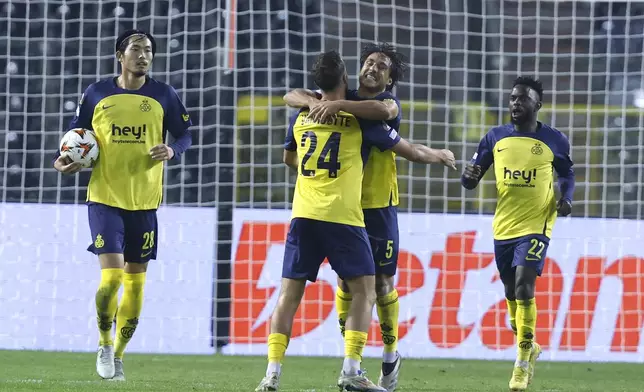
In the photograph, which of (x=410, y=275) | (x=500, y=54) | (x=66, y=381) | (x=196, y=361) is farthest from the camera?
(x=500, y=54)

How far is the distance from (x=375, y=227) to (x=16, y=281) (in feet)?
16.7

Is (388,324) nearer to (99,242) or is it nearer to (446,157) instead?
(446,157)

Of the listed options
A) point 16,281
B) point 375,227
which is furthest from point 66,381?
Result: point 16,281

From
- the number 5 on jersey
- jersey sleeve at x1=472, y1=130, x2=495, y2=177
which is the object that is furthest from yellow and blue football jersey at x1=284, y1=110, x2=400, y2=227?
jersey sleeve at x1=472, y1=130, x2=495, y2=177

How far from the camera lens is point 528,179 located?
8406 mm

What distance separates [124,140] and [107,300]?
0.93 meters

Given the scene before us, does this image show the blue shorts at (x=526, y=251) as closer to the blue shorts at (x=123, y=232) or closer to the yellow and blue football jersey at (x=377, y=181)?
the yellow and blue football jersey at (x=377, y=181)

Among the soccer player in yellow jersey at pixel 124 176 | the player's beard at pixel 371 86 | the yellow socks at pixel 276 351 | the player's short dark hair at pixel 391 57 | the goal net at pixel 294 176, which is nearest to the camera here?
the yellow socks at pixel 276 351

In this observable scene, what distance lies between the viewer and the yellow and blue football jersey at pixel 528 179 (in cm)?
836

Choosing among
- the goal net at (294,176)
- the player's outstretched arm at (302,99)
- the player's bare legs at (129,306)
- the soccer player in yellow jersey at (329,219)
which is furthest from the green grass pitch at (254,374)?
the player's outstretched arm at (302,99)

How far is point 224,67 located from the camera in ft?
38.4

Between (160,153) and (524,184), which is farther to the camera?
(524,184)

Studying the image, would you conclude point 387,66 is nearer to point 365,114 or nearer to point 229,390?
point 365,114

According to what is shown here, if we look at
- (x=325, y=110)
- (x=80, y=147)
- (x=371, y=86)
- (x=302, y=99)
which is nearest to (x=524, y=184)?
(x=371, y=86)
